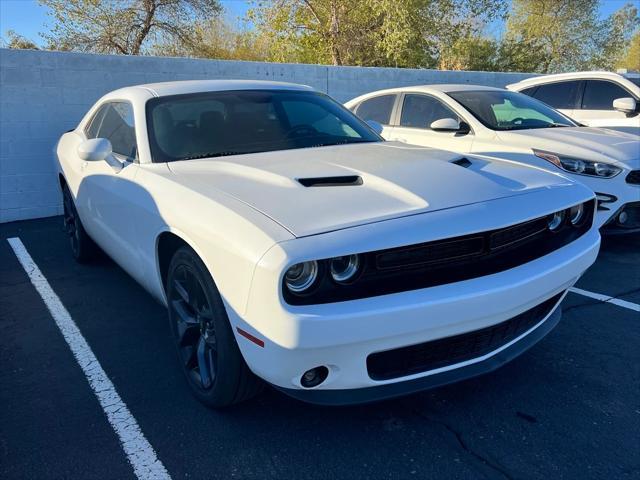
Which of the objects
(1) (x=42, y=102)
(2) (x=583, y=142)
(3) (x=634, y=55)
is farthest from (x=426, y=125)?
(3) (x=634, y=55)

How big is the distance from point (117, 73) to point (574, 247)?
6.83 m

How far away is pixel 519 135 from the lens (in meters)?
5.34

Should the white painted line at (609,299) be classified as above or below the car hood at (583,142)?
below

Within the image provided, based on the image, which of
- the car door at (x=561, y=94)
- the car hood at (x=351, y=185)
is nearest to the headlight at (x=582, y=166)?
the car hood at (x=351, y=185)

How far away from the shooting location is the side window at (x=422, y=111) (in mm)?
5953

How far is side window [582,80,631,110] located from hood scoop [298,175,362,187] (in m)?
6.29

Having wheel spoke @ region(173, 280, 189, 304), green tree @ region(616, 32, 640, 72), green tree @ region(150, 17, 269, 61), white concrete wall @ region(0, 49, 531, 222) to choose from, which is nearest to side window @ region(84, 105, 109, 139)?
wheel spoke @ region(173, 280, 189, 304)

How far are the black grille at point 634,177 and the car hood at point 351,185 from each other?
236 centimetres

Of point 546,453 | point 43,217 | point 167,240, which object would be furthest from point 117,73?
point 546,453

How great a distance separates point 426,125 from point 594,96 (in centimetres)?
306

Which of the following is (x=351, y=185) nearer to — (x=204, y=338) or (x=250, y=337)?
(x=250, y=337)

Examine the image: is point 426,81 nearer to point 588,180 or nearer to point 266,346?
point 588,180

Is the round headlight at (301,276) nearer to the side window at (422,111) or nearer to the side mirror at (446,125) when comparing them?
the side mirror at (446,125)

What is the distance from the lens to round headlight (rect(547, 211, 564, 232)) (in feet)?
8.50
